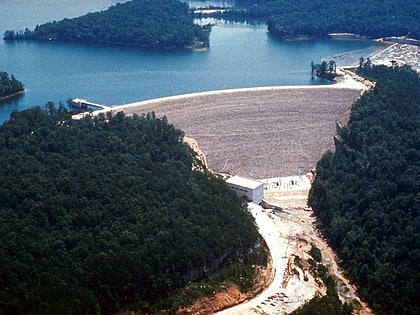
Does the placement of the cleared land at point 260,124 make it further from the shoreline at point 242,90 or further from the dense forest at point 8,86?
the dense forest at point 8,86

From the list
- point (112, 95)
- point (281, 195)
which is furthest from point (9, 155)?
point (112, 95)

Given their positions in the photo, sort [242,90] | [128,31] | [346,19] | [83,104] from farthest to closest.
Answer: [346,19], [128,31], [83,104], [242,90]

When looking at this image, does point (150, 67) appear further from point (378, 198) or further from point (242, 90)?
point (378, 198)

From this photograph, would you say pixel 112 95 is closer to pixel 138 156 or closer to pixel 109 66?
pixel 109 66

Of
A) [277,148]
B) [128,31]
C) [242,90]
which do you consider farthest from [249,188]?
[128,31]

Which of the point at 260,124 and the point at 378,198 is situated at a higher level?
the point at 260,124

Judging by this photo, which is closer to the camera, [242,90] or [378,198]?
[378,198]

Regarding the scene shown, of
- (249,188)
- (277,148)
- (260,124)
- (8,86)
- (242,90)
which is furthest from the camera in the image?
(8,86)
